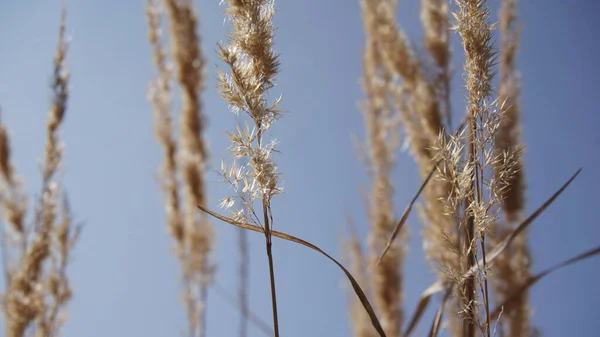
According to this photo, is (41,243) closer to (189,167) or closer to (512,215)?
(189,167)

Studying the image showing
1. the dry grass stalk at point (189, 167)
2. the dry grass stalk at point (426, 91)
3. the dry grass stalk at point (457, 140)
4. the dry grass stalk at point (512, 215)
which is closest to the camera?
the dry grass stalk at point (457, 140)

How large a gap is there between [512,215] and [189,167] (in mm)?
1330

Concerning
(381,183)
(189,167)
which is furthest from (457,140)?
(189,167)

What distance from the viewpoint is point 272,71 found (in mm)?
686

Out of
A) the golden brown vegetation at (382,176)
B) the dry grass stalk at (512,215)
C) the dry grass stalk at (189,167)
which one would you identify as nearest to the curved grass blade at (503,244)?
the golden brown vegetation at (382,176)

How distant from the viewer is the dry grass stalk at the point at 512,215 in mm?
1674

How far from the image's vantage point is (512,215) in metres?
1.92

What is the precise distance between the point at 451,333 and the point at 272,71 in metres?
1.21

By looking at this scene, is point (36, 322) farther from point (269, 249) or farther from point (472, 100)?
point (472, 100)

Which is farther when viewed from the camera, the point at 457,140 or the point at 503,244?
the point at 503,244

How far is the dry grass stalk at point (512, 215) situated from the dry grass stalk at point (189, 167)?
3.92 ft

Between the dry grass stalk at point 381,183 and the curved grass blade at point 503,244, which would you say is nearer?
the curved grass blade at point 503,244

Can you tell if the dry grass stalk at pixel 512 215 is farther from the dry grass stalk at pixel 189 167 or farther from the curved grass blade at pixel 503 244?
the dry grass stalk at pixel 189 167

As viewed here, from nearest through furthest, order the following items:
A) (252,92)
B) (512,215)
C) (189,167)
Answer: (252,92)
(512,215)
(189,167)
